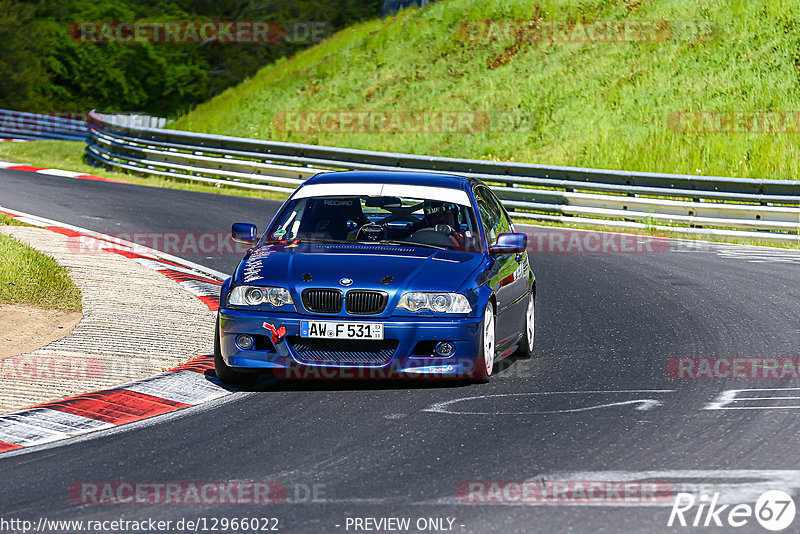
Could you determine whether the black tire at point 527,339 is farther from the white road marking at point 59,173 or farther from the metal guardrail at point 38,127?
the metal guardrail at point 38,127

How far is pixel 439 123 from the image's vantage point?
30.5 metres

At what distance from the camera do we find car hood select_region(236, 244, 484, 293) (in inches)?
299

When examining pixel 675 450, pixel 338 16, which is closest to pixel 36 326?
pixel 675 450

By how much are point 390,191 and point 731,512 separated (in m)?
4.68

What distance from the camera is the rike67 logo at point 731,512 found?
15.9ft

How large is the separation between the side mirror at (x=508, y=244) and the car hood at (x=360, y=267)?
22 cm

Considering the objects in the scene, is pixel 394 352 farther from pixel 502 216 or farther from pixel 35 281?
pixel 35 281

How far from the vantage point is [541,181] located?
20625mm

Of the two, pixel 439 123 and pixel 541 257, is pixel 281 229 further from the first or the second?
pixel 439 123

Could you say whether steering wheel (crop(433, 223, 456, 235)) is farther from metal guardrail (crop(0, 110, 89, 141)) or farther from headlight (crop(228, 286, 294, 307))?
metal guardrail (crop(0, 110, 89, 141))

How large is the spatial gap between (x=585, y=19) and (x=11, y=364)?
26.8m

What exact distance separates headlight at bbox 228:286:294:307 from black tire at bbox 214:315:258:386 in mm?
266

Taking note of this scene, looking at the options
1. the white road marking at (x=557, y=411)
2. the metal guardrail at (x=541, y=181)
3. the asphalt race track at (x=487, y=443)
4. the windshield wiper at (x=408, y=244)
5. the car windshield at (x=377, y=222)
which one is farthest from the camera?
the metal guardrail at (x=541, y=181)

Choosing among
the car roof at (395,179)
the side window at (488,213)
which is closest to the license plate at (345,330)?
the side window at (488,213)
